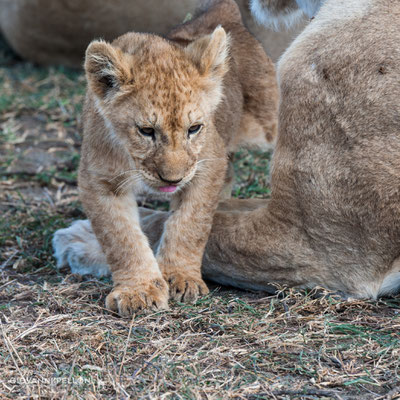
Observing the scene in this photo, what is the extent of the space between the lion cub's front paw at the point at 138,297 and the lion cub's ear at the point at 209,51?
85cm

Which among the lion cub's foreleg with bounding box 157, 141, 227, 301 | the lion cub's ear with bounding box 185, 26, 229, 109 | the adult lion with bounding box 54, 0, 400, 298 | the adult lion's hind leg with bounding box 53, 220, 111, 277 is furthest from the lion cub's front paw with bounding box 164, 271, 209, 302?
the lion cub's ear with bounding box 185, 26, 229, 109

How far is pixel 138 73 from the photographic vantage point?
8.97ft

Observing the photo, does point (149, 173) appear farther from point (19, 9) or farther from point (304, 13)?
point (19, 9)

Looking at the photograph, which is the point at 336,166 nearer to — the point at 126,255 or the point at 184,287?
the point at 184,287

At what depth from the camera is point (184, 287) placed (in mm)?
2814

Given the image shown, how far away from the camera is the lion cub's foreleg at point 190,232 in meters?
2.89

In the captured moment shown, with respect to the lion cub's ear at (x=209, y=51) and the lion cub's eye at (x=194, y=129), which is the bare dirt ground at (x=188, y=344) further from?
the lion cub's ear at (x=209, y=51)

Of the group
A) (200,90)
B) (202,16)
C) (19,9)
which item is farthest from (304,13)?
(19,9)

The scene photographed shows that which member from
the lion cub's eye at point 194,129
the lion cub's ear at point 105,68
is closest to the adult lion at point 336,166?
the lion cub's eye at point 194,129

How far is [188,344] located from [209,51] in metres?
1.15

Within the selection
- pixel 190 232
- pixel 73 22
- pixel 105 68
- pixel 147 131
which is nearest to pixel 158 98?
pixel 147 131

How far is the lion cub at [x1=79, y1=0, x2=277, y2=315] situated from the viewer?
2658mm

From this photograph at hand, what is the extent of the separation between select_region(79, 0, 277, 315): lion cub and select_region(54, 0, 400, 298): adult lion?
0.27 meters

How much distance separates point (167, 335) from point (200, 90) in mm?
959
